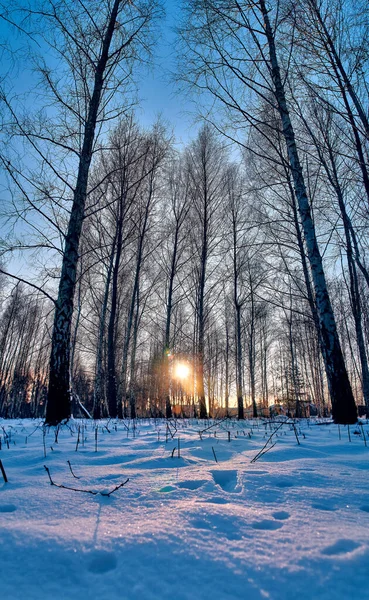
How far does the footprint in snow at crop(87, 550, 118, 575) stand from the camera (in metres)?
0.69

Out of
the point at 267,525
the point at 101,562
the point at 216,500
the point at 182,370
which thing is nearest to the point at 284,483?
the point at 216,500

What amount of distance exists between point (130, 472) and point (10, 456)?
119cm

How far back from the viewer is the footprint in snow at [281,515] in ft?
3.17

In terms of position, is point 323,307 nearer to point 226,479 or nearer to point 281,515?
point 226,479

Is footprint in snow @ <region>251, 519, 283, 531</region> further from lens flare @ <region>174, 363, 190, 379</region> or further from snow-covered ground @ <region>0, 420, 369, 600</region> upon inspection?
lens flare @ <region>174, 363, 190, 379</region>

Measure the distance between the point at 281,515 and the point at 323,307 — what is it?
4.72 m

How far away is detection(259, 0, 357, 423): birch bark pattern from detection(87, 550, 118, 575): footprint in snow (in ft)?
16.6

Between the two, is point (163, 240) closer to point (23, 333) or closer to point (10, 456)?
point (10, 456)

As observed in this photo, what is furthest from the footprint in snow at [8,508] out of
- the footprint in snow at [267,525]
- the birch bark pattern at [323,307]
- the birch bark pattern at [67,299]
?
the birch bark pattern at [323,307]

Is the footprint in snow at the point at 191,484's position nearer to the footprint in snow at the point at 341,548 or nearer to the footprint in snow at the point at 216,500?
the footprint in snow at the point at 216,500

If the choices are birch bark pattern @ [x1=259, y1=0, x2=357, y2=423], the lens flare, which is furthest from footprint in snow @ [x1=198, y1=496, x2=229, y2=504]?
the lens flare

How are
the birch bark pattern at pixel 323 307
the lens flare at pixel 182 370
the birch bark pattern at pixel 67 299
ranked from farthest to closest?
the lens flare at pixel 182 370 → the birch bark pattern at pixel 323 307 → the birch bark pattern at pixel 67 299

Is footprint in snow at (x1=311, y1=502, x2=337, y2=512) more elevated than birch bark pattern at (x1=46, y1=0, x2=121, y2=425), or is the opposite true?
birch bark pattern at (x1=46, y1=0, x2=121, y2=425)

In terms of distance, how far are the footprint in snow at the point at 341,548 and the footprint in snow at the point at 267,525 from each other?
18 centimetres
